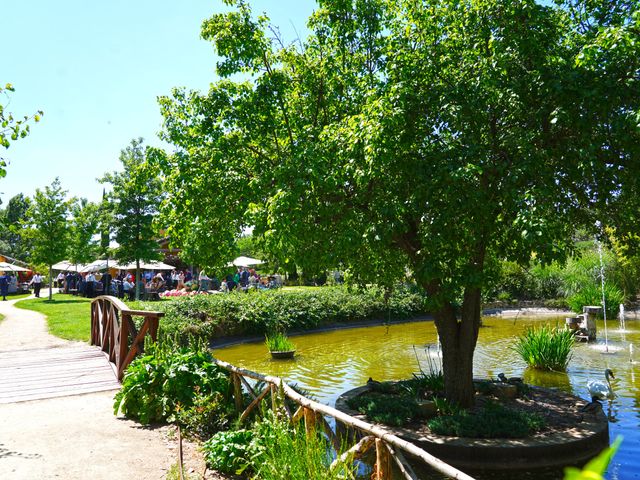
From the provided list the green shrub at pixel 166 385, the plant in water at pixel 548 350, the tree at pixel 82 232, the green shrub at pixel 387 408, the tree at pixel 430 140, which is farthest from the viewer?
the tree at pixel 82 232

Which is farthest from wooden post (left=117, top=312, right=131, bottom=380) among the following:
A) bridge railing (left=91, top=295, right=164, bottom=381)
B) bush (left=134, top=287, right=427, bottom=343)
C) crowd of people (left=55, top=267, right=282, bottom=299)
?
crowd of people (left=55, top=267, right=282, bottom=299)

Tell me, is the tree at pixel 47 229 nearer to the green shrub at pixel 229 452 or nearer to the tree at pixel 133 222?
the tree at pixel 133 222

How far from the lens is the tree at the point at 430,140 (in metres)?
6.50

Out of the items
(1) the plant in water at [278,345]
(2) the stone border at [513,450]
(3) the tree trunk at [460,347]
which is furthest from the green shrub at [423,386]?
(1) the plant in water at [278,345]

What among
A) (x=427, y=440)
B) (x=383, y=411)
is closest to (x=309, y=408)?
(x=427, y=440)

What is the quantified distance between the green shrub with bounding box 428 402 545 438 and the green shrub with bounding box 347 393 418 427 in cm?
45

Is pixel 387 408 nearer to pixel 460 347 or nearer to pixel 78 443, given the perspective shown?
pixel 460 347

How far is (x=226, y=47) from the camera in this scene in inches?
329

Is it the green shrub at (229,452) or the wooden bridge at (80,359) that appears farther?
the wooden bridge at (80,359)

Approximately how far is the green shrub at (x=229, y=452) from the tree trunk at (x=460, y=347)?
3680 mm

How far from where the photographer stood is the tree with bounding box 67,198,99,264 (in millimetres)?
32312

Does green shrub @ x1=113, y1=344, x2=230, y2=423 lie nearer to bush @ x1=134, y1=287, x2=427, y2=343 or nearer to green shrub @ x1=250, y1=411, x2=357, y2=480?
green shrub @ x1=250, y1=411, x2=357, y2=480

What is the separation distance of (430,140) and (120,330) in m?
5.96

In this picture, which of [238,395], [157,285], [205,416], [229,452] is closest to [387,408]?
[238,395]
